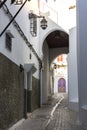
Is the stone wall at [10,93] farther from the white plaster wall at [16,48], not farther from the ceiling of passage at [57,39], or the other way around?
the ceiling of passage at [57,39]

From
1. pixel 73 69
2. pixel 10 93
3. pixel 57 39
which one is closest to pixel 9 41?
pixel 10 93

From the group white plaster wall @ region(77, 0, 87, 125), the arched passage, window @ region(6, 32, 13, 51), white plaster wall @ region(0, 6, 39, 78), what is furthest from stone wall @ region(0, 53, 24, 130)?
the arched passage

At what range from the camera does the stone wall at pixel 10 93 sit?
984cm

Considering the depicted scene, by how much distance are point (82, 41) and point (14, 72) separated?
2.49m

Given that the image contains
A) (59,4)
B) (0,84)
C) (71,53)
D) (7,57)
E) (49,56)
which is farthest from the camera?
(49,56)

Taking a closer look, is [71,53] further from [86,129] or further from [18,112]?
[86,129]

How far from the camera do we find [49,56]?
105 feet

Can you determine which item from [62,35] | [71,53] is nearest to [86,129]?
[71,53]

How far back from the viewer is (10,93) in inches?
435

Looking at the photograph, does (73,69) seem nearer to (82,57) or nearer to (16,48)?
(16,48)

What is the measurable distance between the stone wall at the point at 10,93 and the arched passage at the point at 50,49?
1265 cm

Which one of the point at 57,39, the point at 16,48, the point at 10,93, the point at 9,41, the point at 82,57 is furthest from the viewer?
the point at 57,39

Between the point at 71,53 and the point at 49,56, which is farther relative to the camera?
the point at 49,56

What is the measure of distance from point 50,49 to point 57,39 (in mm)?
4016
